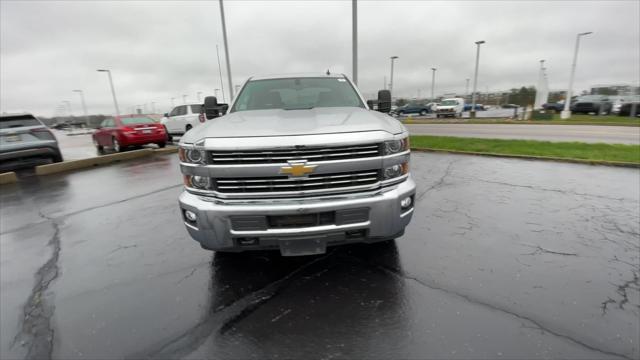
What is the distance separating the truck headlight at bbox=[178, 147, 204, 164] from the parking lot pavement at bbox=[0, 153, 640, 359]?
3.75 ft

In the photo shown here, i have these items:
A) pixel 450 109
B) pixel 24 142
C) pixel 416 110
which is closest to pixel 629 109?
pixel 450 109

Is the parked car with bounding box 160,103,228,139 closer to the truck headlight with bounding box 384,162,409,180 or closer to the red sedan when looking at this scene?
the red sedan

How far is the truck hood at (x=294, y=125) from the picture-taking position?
259 centimetres

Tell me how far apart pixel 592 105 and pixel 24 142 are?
1585 inches

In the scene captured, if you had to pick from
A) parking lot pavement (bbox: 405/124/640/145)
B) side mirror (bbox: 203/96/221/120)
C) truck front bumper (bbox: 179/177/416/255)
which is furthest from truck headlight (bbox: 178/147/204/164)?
parking lot pavement (bbox: 405/124/640/145)

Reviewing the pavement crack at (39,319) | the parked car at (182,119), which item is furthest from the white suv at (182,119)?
the pavement crack at (39,319)

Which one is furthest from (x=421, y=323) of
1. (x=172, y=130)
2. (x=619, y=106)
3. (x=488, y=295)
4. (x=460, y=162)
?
(x=619, y=106)

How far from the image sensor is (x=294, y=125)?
2768 mm

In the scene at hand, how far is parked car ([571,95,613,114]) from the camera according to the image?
2942cm

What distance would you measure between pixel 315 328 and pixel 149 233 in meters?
2.87

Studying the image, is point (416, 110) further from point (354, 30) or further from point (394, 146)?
point (394, 146)

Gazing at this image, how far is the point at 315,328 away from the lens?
2.35m

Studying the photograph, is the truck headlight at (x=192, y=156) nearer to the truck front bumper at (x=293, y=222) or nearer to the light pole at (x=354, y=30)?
the truck front bumper at (x=293, y=222)

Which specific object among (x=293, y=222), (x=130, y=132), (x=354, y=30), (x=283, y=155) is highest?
(x=354, y=30)
